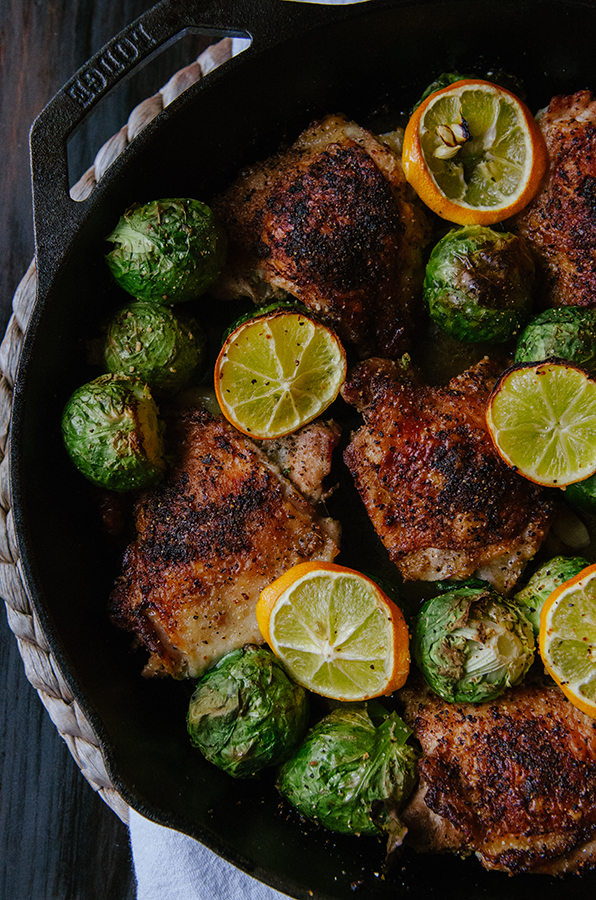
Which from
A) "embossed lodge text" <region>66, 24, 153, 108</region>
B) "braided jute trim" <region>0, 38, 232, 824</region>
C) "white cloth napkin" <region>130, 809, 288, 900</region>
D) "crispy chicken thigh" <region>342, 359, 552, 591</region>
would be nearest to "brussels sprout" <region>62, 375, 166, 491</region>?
"braided jute trim" <region>0, 38, 232, 824</region>

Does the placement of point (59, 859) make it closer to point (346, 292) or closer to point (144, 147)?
point (346, 292)

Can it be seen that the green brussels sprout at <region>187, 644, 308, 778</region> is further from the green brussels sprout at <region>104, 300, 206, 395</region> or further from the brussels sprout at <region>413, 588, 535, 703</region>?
the green brussels sprout at <region>104, 300, 206, 395</region>

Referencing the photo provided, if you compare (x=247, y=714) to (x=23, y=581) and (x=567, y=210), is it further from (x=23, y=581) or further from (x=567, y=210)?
(x=567, y=210)

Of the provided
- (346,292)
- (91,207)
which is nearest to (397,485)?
(346,292)

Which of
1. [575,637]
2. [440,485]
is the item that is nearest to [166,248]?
[440,485]

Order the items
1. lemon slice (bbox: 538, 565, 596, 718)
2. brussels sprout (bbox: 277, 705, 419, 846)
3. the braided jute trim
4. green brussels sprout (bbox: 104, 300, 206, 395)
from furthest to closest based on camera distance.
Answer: the braided jute trim, green brussels sprout (bbox: 104, 300, 206, 395), brussels sprout (bbox: 277, 705, 419, 846), lemon slice (bbox: 538, 565, 596, 718)
